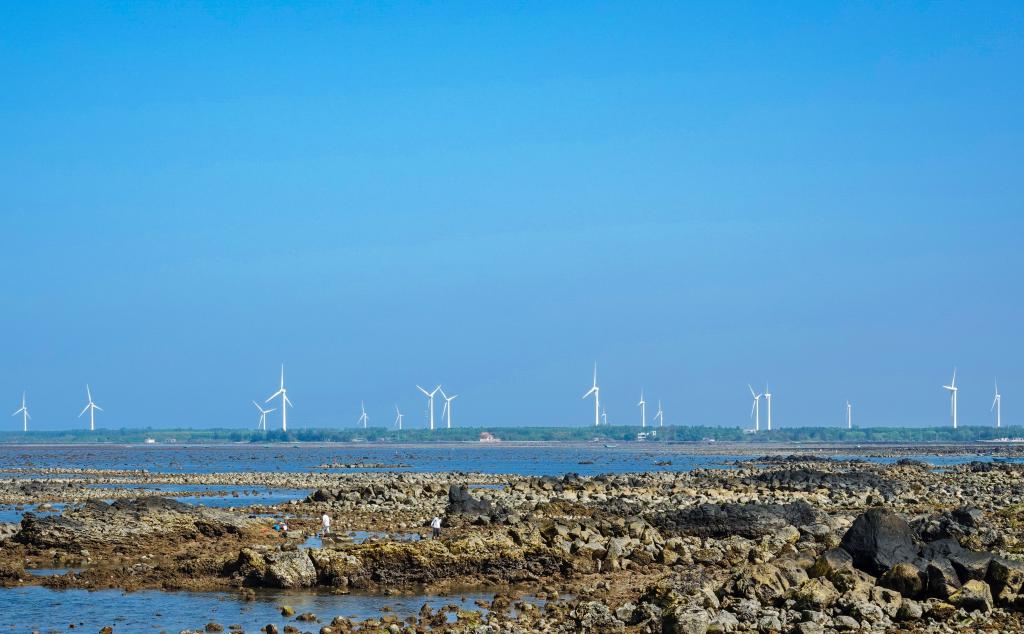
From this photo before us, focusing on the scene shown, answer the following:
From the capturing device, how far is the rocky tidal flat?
21.6 m

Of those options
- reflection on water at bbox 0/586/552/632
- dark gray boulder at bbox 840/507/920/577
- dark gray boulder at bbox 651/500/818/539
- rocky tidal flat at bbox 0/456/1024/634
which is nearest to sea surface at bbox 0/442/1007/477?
rocky tidal flat at bbox 0/456/1024/634

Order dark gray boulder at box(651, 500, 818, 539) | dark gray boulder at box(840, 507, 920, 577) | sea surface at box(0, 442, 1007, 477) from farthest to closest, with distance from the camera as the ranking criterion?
sea surface at box(0, 442, 1007, 477) → dark gray boulder at box(651, 500, 818, 539) → dark gray boulder at box(840, 507, 920, 577)

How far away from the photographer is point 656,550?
1179 inches

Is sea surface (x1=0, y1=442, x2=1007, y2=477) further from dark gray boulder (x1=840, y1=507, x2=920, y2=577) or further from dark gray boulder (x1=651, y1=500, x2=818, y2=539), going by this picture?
dark gray boulder (x1=840, y1=507, x2=920, y2=577)

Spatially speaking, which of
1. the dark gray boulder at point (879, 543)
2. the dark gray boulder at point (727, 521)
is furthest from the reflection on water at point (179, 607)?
the dark gray boulder at point (727, 521)

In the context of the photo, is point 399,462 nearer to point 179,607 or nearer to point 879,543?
point 179,607

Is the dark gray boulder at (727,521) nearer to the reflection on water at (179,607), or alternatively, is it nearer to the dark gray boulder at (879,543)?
the dark gray boulder at (879,543)

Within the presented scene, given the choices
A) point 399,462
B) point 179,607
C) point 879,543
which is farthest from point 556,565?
point 399,462

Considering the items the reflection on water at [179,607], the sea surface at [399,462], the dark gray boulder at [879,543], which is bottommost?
the sea surface at [399,462]

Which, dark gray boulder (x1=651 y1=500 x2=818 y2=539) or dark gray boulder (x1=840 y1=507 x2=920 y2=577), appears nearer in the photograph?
dark gray boulder (x1=840 y1=507 x2=920 y2=577)

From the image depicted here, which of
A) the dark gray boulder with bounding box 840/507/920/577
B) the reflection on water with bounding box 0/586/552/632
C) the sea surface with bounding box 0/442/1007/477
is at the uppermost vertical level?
the dark gray boulder with bounding box 840/507/920/577

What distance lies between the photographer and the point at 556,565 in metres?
27.8

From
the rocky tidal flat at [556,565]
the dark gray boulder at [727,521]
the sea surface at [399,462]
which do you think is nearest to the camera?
the rocky tidal flat at [556,565]

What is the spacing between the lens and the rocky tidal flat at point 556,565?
849 inches
